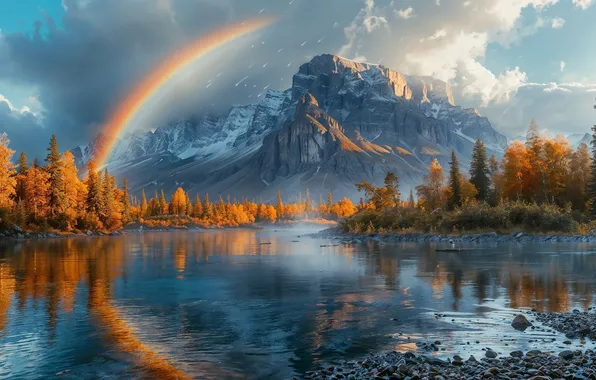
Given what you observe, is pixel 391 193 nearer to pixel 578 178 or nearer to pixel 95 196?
pixel 578 178

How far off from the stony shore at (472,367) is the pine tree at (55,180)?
114 meters

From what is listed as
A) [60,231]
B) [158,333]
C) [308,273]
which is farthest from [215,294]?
[60,231]

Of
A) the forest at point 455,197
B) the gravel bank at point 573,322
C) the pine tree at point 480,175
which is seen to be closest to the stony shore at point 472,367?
the gravel bank at point 573,322

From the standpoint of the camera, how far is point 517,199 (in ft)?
309

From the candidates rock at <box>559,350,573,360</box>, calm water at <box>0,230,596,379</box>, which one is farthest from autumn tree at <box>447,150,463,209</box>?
rock at <box>559,350,573,360</box>

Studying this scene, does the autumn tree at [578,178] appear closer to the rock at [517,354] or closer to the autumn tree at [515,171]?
the autumn tree at [515,171]

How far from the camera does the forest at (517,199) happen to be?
8131cm

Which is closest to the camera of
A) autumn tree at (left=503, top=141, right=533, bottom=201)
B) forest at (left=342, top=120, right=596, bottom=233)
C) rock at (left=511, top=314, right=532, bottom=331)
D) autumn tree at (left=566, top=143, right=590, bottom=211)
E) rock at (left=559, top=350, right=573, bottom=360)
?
rock at (left=559, top=350, right=573, bottom=360)

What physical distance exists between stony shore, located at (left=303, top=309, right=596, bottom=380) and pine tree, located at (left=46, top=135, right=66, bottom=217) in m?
114

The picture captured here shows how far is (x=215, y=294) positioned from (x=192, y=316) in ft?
21.6

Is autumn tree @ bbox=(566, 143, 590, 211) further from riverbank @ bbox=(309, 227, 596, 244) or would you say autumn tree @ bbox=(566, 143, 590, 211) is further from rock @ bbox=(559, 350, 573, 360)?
rock @ bbox=(559, 350, 573, 360)

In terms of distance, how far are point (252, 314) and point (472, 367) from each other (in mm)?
12218

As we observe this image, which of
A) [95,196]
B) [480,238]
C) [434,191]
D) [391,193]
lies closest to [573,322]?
[480,238]

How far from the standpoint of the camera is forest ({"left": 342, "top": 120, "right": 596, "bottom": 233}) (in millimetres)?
81312
